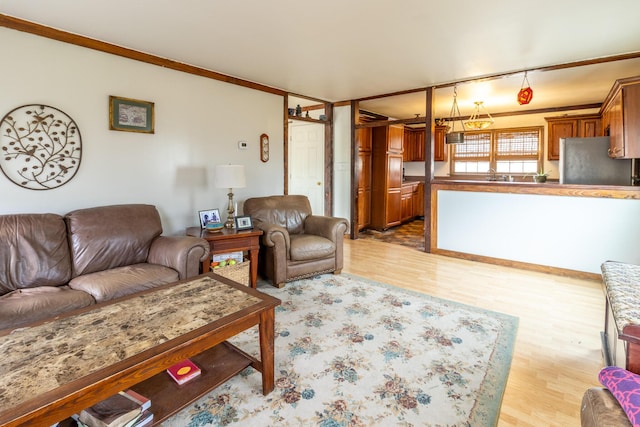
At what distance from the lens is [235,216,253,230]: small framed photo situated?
3459 millimetres

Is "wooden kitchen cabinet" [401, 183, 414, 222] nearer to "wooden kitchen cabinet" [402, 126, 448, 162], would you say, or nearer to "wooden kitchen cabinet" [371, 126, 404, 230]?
"wooden kitchen cabinet" [371, 126, 404, 230]

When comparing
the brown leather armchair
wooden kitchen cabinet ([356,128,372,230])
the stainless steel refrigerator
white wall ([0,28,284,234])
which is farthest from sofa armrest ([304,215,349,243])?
the stainless steel refrigerator

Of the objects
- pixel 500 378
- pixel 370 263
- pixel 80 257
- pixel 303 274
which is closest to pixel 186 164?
pixel 80 257

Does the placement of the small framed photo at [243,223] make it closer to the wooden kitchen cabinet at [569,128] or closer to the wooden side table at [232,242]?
the wooden side table at [232,242]

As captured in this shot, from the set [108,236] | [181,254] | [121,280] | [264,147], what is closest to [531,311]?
[181,254]

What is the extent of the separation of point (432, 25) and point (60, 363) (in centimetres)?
318

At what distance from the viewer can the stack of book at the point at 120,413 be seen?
133 cm

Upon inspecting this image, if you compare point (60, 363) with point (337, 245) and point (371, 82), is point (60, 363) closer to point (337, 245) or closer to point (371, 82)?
point (337, 245)

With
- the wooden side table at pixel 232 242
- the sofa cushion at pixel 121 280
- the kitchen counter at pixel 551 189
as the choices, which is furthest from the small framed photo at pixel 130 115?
the kitchen counter at pixel 551 189

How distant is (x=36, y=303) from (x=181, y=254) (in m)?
0.92

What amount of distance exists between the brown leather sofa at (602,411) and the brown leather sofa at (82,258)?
2.52 meters

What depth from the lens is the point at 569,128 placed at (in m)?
6.39

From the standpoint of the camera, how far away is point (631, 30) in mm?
2805

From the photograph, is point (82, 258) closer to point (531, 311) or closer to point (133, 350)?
point (133, 350)
